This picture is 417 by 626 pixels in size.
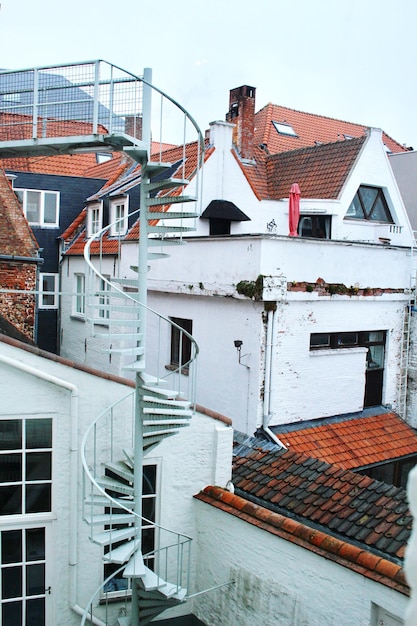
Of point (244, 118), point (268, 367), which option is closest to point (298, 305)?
point (268, 367)

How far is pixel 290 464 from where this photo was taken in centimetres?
788

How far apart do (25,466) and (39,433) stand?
38 cm

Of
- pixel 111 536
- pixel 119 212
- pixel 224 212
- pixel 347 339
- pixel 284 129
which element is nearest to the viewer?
pixel 111 536

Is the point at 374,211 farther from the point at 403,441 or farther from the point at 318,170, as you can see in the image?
the point at 403,441

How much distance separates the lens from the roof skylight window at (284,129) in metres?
18.6

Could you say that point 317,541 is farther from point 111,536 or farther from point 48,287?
point 48,287

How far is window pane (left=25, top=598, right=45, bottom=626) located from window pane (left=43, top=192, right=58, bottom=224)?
1147 cm

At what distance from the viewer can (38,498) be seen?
21.9 feet

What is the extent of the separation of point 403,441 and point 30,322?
7.13 meters

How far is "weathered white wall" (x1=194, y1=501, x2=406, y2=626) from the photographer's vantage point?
537 centimetres

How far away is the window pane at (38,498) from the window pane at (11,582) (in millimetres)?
645

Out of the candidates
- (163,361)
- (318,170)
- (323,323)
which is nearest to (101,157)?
(318,170)

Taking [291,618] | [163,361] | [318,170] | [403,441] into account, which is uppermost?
[318,170]

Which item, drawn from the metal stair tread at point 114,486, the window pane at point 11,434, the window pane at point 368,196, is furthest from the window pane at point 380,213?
the window pane at point 11,434
